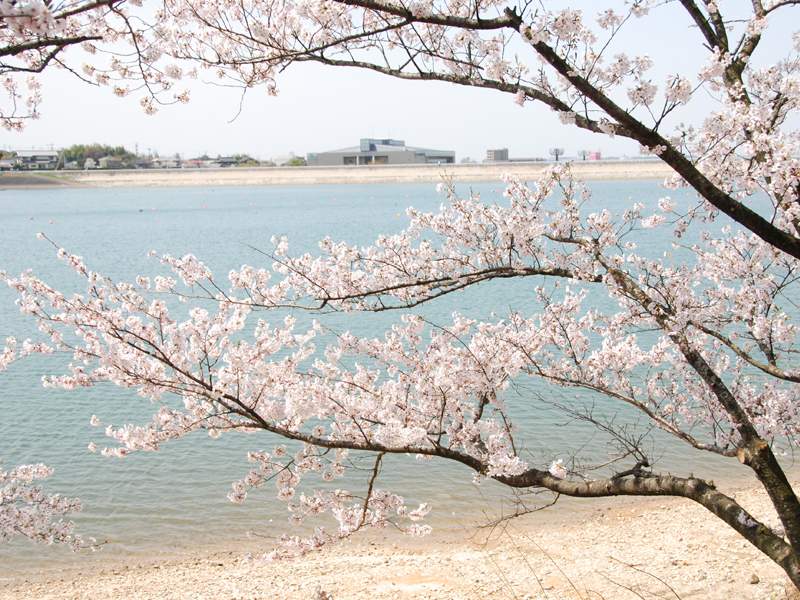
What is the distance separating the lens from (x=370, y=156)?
124562 millimetres

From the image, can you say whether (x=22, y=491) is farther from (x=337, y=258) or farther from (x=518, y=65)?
(x=518, y=65)

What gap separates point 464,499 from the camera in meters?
8.45

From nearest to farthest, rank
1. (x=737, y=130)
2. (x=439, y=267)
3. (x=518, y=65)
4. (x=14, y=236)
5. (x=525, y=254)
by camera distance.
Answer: (x=518, y=65)
(x=737, y=130)
(x=525, y=254)
(x=439, y=267)
(x=14, y=236)

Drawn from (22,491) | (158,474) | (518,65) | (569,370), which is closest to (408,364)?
(569,370)

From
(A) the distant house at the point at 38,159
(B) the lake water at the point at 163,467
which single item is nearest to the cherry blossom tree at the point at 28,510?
(B) the lake water at the point at 163,467

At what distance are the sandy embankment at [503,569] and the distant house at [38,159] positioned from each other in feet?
439

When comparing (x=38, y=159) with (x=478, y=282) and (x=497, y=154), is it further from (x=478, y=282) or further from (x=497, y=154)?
(x=478, y=282)

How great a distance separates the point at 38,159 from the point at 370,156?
2859 inches

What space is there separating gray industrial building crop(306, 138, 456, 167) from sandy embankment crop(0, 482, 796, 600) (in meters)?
115

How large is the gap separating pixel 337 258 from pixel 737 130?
2.91 m

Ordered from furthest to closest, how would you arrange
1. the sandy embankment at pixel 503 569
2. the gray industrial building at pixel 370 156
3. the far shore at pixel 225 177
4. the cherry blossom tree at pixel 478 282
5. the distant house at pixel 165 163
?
the distant house at pixel 165 163, the gray industrial building at pixel 370 156, the far shore at pixel 225 177, the sandy embankment at pixel 503 569, the cherry blossom tree at pixel 478 282

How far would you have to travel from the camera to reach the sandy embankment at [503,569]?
238 inches

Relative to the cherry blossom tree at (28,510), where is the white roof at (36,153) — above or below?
above

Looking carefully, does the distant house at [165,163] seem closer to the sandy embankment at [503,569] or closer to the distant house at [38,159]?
the distant house at [38,159]
